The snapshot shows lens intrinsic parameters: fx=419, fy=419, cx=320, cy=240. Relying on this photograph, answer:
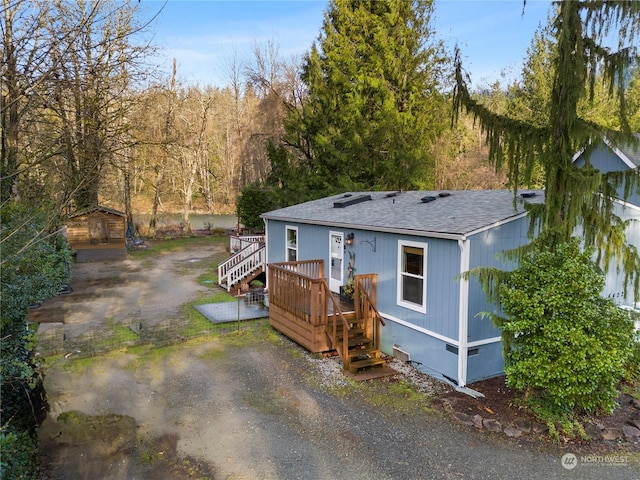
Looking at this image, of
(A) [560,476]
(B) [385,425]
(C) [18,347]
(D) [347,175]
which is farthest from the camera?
(D) [347,175]

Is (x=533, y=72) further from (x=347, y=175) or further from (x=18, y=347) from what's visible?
(x=18, y=347)

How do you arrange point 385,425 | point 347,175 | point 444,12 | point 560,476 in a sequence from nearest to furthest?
1. point 560,476
2. point 385,425
3. point 347,175
4. point 444,12

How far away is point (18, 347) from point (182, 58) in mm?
25016

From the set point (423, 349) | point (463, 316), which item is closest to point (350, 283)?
point (423, 349)

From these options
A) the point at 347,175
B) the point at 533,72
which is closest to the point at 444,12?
the point at 533,72

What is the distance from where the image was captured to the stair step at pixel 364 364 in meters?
7.59

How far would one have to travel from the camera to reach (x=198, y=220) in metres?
36.2

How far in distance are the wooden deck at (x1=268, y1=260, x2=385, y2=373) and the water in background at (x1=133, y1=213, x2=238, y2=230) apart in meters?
23.9

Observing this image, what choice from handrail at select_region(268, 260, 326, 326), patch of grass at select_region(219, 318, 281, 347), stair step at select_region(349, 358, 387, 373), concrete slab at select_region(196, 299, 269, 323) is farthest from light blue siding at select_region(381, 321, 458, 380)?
concrete slab at select_region(196, 299, 269, 323)

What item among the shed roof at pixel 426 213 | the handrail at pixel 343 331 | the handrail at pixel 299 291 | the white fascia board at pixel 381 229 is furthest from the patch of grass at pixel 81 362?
the shed roof at pixel 426 213

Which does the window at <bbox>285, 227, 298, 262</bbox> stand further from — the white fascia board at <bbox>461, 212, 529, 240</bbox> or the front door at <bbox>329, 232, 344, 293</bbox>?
the white fascia board at <bbox>461, 212, 529, 240</bbox>

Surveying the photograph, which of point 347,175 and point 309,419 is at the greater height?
point 347,175

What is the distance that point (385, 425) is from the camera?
19.2 ft

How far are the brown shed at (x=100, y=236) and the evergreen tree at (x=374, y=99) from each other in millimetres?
10247
